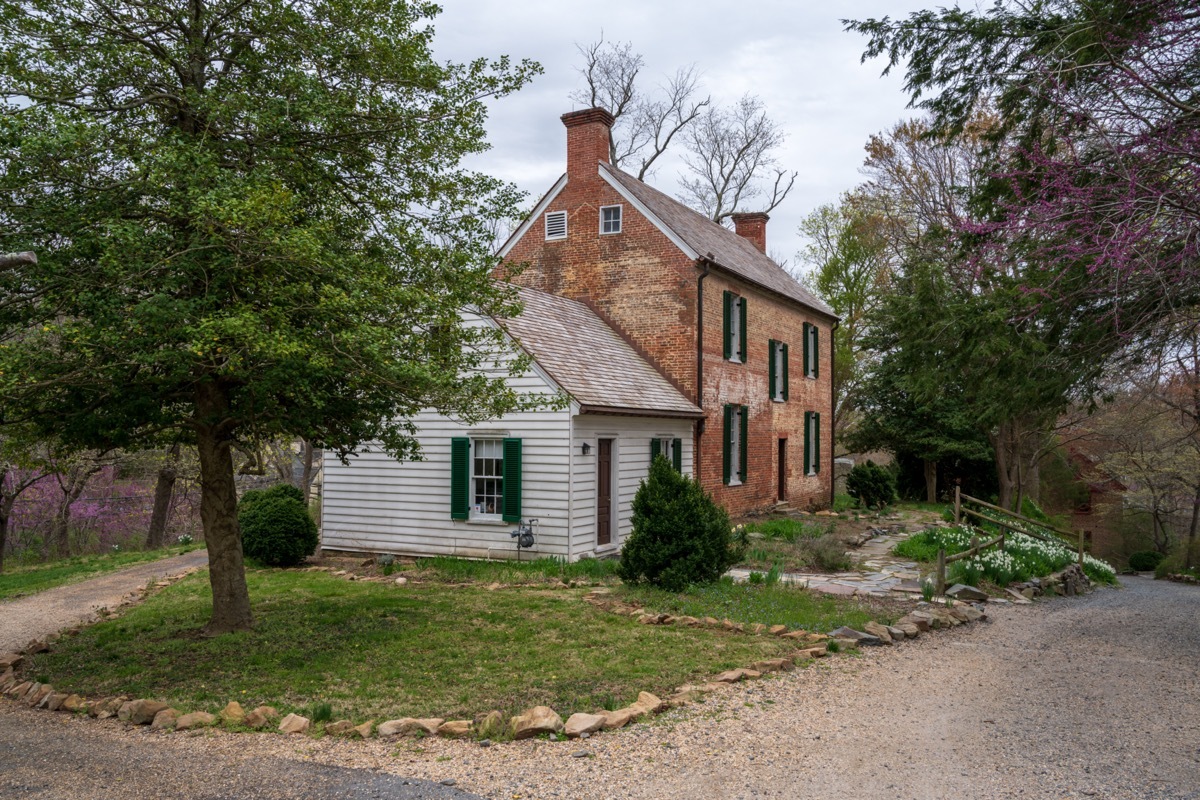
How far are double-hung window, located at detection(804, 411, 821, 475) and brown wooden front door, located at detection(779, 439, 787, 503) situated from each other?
1.65m

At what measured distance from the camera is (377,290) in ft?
26.1

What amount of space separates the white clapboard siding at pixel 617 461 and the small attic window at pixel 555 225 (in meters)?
5.60

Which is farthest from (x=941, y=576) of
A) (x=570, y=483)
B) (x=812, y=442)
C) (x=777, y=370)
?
(x=812, y=442)

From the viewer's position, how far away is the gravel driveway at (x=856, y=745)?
16.9 ft

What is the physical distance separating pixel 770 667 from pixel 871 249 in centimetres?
2759

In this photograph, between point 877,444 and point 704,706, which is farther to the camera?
point 877,444

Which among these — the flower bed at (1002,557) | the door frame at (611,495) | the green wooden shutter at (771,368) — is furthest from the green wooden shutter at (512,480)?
the green wooden shutter at (771,368)

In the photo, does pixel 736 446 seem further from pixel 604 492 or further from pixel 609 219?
pixel 609 219

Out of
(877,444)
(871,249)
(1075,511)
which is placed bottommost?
(1075,511)

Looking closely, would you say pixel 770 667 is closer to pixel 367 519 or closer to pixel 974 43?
pixel 974 43

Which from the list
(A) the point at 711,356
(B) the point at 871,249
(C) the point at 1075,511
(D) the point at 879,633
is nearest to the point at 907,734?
(D) the point at 879,633

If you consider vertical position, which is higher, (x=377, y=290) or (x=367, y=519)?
(x=377, y=290)

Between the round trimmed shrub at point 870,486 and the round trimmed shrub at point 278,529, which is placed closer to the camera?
the round trimmed shrub at point 278,529

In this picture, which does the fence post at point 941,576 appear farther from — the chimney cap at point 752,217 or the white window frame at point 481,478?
the chimney cap at point 752,217
